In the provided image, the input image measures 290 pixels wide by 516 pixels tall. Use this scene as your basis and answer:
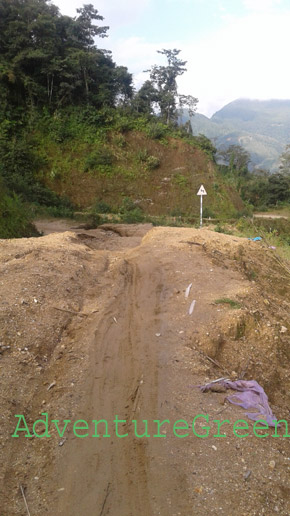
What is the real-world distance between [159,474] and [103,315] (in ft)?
7.97

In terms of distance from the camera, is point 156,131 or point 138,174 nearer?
point 138,174

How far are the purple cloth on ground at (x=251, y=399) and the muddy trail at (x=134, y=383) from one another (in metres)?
0.09

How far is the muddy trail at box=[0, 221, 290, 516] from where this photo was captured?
2254 millimetres

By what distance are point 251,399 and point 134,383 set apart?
3.63ft

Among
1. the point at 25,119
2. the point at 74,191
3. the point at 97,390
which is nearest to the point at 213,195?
the point at 74,191

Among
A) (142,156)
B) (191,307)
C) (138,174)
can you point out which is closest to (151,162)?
(142,156)

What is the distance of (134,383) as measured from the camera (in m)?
3.27

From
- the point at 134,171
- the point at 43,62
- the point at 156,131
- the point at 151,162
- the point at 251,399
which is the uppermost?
the point at 43,62

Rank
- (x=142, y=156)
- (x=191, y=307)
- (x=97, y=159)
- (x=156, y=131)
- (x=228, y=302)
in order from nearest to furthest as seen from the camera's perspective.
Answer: (x=191, y=307), (x=228, y=302), (x=97, y=159), (x=142, y=156), (x=156, y=131)

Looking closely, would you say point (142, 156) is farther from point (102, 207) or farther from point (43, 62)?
point (43, 62)

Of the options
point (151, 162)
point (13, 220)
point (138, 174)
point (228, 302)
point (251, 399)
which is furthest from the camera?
point (151, 162)

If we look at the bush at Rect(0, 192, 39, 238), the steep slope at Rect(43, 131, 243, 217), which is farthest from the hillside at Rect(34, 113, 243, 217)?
the bush at Rect(0, 192, 39, 238)

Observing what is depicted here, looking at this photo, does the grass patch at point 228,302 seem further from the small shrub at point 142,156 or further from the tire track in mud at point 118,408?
the small shrub at point 142,156

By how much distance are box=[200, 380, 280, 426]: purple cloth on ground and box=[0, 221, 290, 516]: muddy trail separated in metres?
0.09
